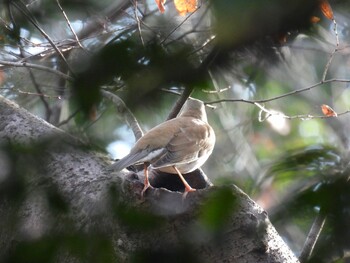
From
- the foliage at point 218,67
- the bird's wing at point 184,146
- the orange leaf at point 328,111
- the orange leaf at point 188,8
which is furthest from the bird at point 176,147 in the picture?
the foliage at point 218,67

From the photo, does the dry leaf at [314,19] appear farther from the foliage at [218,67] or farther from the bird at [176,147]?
the bird at [176,147]

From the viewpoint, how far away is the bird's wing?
8.26ft

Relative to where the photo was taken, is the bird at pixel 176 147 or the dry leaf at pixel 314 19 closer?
the dry leaf at pixel 314 19

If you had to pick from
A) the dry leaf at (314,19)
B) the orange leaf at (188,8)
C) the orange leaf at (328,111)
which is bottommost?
the orange leaf at (328,111)

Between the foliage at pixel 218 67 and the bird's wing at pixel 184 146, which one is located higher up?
the foliage at pixel 218 67

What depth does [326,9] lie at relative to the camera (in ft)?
1.54

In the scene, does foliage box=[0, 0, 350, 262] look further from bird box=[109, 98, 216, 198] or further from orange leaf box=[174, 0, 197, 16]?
bird box=[109, 98, 216, 198]

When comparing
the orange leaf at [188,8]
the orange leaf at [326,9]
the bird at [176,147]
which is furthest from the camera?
the bird at [176,147]

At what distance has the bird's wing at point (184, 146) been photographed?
252 centimetres

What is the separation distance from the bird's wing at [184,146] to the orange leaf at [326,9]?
78.4 inches

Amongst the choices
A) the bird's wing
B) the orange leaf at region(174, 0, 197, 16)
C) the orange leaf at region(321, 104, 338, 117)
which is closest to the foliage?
the orange leaf at region(174, 0, 197, 16)

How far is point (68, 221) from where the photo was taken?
2.29ft

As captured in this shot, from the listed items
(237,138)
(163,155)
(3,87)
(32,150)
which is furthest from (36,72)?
(163,155)

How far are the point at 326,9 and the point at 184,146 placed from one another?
2.21 m
